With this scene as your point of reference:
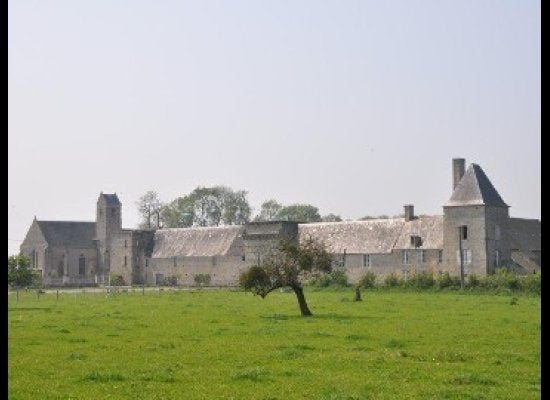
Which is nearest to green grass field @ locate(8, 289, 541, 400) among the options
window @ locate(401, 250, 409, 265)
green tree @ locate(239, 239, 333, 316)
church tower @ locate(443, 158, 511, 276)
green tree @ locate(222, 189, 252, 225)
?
green tree @ locate(239, 239, 333, 316)

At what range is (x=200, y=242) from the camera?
301 ft

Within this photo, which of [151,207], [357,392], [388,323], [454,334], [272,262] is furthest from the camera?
[151,207]

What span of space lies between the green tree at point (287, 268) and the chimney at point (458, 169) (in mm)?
38198

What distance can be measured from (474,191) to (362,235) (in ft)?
42.6

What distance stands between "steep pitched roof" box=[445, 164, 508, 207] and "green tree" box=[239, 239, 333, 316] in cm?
3506

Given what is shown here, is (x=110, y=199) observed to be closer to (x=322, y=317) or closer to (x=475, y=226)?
(x=475, y=226)

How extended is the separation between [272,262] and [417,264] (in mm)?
39077

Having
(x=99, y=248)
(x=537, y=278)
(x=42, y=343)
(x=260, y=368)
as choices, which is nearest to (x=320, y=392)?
(x=260, y=368)

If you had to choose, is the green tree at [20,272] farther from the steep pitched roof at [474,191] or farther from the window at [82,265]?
the window at [82,265]

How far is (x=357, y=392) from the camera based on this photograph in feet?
44.5

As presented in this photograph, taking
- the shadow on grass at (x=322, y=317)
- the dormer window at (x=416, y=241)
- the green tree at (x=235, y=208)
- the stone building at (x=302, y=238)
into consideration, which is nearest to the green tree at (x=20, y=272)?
the stone building at (x=302, y=238)

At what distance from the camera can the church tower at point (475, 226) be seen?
66.7 m

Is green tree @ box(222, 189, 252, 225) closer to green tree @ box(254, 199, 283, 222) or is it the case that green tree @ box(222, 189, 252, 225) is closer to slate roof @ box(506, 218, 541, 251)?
green tree @ box(254, 199, 283, 222)

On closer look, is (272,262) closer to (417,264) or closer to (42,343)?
(42,343)
